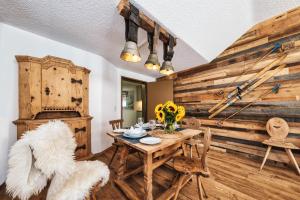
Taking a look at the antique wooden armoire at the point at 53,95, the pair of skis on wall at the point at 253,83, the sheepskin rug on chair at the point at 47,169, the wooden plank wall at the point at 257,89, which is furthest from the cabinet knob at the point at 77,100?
the pair of skis on wall at the point at 253,83

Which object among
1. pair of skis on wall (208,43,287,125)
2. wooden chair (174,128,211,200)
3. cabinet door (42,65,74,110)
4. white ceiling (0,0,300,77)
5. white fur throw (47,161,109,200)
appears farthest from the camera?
pair of skis on wall (208,43,287,125)

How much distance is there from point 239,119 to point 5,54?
4635 mm

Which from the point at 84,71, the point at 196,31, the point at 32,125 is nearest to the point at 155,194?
the point at 32,125

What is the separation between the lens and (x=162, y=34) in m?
1.97

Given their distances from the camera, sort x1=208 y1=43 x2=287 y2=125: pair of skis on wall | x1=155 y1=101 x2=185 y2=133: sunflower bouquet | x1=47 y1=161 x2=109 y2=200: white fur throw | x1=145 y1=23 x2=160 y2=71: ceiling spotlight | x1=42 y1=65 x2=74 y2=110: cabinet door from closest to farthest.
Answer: x1=47 y1=161 x2=109 y2=200: white fur throw, x1=155 y1=101 x2=185 y2=133: sunflower bouquet, x1=145 y1=23 x2=160 y2=71: ceiling spotlight, x1=42 y1=65 x2=74 y2=110: cabinet door, x1=208 y1=43 x2=287 y2=125: pair of skis on wall

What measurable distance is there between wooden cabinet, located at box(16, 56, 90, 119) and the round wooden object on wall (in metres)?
3.65

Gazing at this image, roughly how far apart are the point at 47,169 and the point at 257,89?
3.73 meters

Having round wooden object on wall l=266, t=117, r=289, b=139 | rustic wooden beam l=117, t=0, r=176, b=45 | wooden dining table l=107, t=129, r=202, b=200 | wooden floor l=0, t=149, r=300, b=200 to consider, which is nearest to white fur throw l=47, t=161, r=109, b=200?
wooden dining table l=107, t=129, r=202, b=200

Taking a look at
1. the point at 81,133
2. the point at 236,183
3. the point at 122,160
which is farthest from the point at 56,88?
the point at 236,183

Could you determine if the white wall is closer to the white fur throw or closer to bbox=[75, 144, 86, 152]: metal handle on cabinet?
bbox=[75, 144, 86, 152]: metal handle on cabinet

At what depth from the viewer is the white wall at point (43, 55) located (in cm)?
183

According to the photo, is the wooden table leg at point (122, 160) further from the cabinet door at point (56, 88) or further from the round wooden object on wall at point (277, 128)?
the round wooden object on wall at point (277, 128)

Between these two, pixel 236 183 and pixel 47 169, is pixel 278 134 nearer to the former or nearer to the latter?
pixel 236 183

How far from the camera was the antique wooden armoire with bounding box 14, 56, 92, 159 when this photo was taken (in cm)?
189
